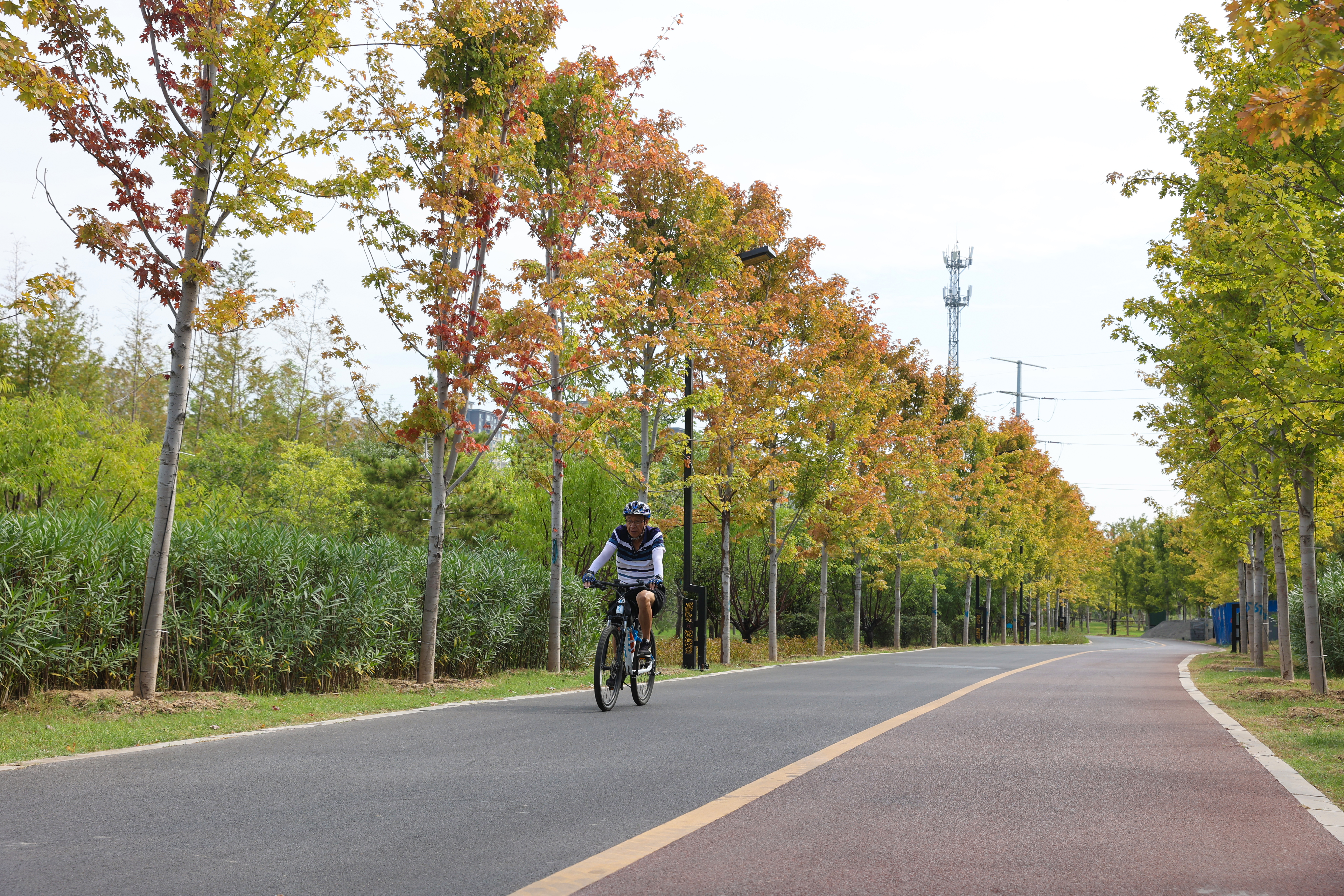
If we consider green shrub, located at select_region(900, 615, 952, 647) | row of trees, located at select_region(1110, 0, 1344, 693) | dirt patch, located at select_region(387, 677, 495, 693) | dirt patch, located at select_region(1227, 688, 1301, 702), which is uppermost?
row of trees, located at select_region(1110, 0, 1344, 693)

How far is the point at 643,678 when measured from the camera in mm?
10961

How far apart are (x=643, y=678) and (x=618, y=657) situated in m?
0.89

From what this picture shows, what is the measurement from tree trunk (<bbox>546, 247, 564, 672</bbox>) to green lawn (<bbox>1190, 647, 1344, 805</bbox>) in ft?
30.7

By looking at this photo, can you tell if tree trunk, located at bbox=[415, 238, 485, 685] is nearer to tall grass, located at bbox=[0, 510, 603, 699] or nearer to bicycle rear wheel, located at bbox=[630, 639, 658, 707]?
tall grass, located at bbox=[0, 510, 603, 699]

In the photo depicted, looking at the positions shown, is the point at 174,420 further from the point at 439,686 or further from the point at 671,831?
the point at 671,831

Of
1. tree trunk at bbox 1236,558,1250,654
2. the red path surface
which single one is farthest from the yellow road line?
tree trunk at bbox 1236,558,1250,654

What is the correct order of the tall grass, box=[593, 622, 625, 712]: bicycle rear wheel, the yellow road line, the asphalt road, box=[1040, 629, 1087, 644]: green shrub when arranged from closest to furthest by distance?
the yellow road line < the asphalt road < the tall grass < box=[593, 622, 625, 712]: bicycle rear wheel < box=[1040, 629, 1087, 644]: green shrub

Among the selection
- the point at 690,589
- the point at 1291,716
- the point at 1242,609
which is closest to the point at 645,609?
the point at 1291,716

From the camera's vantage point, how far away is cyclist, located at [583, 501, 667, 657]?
33.0 feet

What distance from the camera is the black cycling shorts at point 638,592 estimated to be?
10133 millimetres

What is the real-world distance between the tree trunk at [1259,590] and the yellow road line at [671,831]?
16210 mm

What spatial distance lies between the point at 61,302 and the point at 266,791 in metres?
35.0

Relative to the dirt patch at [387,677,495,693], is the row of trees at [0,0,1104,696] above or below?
above

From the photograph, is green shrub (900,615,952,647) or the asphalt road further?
green shrub (900,615,952,647)
